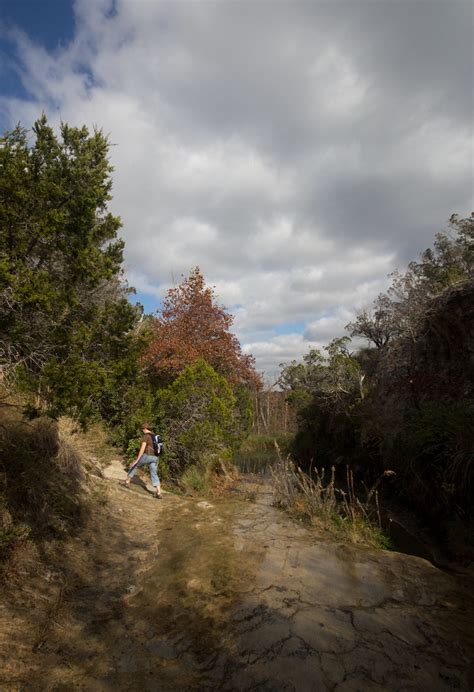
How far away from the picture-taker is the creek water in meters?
3.03

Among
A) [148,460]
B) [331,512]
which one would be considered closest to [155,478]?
[148,460]

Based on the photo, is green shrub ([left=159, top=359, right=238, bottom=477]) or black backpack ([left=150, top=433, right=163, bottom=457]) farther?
green shrub ([left=159, top=359, right=238, bottom=477])

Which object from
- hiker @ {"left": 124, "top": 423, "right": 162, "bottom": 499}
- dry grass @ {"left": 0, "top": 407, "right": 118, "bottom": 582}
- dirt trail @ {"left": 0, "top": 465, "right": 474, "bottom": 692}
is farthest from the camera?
hiker @ {"left": 124, "top": 423, "right": 162, "bottom": 499}

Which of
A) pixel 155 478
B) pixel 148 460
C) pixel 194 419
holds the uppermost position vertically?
pixel 194 419

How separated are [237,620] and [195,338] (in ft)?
37.6

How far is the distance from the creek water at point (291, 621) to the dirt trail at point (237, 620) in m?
0.01

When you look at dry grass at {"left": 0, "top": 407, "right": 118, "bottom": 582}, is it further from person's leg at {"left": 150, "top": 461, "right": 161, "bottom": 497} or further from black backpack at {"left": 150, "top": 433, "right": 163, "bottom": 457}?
black backpack at {"left": 150, "top": 433, "right": 163, "bottom": 457}

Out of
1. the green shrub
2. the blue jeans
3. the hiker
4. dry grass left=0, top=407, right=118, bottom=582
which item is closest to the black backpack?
the hiker

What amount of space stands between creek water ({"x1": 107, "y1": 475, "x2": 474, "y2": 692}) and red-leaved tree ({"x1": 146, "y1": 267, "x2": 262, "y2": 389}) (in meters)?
8.22

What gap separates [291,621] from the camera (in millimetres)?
3824

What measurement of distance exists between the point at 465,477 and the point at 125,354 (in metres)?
6.22

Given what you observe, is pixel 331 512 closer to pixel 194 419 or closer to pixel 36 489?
pixel 194 419

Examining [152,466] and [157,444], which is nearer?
[152,466]

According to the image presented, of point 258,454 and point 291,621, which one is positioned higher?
point 291,621
